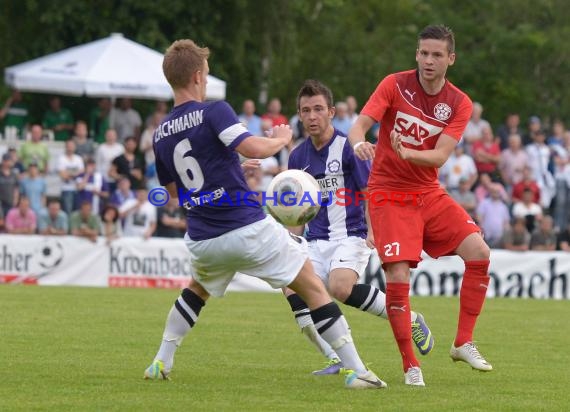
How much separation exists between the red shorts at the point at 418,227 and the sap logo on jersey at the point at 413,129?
0.40 m

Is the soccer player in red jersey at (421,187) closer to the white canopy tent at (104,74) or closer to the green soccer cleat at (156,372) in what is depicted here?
the green soccer cleat at (156,372)

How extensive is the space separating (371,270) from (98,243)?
14.5 feet

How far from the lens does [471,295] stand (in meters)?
8.81

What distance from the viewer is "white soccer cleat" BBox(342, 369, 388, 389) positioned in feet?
26.0

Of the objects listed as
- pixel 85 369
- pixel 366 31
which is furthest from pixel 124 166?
pixel 366 31

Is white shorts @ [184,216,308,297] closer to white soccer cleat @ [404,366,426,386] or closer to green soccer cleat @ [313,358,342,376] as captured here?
white soccer cleat @ [404,366,426,386]

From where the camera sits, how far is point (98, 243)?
20.0 m

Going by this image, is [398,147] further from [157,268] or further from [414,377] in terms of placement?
[157,268]

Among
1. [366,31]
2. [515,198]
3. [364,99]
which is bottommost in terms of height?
[515,198]

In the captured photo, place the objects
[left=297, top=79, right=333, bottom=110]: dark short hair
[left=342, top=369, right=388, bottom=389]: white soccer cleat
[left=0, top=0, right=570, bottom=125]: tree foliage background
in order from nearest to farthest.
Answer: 1. [left=342, top=369, right=388, bottom=389]: white soccer cleat
2. [left=297, top=79, right=333, bottom=110]: dark short hair
3. [left=0, top=0, right=570, bottom=125]: tree foliage background

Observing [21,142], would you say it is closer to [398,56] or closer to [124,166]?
[124,166]

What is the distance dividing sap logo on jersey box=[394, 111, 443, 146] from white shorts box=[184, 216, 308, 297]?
1.29 metres

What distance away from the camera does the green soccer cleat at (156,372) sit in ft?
27.3

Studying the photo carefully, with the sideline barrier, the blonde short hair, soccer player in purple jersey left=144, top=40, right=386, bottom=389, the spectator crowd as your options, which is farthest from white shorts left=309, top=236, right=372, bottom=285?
the spectator crowd
